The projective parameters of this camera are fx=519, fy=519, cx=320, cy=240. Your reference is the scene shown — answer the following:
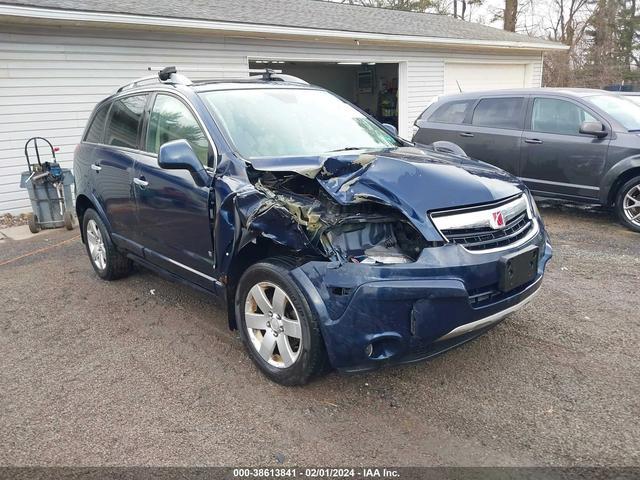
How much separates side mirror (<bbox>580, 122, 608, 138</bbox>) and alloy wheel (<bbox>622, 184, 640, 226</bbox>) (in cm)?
76

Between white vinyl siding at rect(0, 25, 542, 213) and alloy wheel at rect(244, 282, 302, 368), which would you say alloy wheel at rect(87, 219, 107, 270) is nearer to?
alloy wheel at rect(244, 282, 302, 368)

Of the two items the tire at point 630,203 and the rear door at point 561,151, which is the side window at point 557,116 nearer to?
the rear door at point 561,151

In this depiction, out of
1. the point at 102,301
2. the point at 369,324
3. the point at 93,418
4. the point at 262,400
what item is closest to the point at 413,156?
the point at 369,324

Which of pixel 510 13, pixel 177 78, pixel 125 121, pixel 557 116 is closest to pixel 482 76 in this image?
pixel 557 116

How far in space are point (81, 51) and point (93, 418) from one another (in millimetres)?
7546

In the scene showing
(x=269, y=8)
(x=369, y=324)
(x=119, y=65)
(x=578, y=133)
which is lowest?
(x=369, y=324)

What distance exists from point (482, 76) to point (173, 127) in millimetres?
14350

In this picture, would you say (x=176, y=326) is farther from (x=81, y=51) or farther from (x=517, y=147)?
(x=81, y=51)

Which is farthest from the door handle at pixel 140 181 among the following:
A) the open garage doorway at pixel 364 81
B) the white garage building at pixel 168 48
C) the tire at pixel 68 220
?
the open garage doorway at pixel 364 81

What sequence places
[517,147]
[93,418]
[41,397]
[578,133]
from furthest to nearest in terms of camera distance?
[517,147]
[578,133]
[41,397]
[93,418]

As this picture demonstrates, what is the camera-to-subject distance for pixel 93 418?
9.64ft

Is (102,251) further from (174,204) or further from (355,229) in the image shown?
(355,229)

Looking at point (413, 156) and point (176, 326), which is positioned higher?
point (413, 156)

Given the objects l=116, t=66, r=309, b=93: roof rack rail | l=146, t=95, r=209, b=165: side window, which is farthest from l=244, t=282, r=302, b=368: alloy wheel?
l=116, t=66, r=309, b=93: roof rack rail
